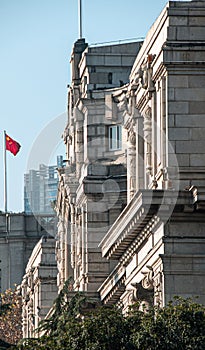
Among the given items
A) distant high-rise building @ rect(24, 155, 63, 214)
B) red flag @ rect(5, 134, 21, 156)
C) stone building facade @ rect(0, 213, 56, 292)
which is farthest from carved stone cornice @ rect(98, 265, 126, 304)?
stone building facade @ rect(0, 213, 56, 292)

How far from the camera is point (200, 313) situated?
200 feet

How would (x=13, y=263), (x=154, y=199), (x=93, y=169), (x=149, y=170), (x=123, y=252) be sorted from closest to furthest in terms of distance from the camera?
(x=154, y=199), (x=149, y=170), (x=123, y=252), (x=93, y=169), (x=13, y=263)

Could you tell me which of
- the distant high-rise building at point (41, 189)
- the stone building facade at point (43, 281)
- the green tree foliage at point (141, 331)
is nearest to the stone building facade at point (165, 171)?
the green tree foliage at point (141, 331)

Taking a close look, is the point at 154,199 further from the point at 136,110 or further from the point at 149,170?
the point at 136,110

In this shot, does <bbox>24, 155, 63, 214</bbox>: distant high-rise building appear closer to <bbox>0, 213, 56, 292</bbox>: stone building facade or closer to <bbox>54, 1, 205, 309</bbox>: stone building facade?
<bbox>0, 213, 56, 292</bbox>: stone building facade

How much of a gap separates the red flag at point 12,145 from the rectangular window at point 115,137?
4024 cm

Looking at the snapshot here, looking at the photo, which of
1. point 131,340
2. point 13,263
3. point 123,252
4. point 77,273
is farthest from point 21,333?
point 131,340

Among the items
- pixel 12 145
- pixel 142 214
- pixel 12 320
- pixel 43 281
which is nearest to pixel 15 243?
pixel 12 145

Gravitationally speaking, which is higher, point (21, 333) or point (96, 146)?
point (96, 146)

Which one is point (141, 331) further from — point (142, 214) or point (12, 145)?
point (12, 145)

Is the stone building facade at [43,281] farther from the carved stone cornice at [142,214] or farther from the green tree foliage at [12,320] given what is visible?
the carved stone cornice at [142,214]

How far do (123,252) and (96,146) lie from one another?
19.0 metres

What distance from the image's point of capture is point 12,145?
451 feet

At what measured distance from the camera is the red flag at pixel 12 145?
13662cm
